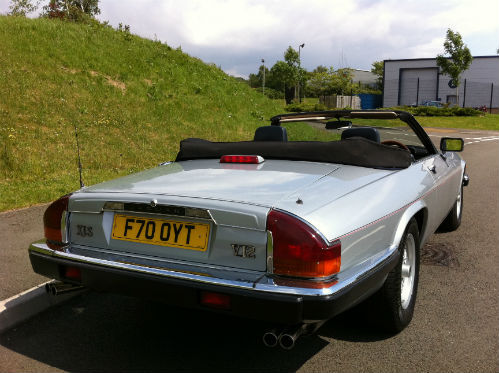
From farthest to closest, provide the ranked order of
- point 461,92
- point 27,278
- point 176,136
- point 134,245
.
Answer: point 461,92, point 176,136, point 27,278, point 134,245

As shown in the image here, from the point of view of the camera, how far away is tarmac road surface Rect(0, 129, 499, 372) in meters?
2.74

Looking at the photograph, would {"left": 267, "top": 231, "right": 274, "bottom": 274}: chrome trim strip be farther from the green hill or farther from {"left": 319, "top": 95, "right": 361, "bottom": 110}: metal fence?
{"left": 319, "top": 95, "right": 361, "bottom": 110}: metal fence

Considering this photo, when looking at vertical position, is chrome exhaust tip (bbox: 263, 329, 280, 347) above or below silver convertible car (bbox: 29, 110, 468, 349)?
below

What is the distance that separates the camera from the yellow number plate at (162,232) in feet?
8.08

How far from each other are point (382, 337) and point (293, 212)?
127cm

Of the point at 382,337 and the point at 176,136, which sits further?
the point at 176,136

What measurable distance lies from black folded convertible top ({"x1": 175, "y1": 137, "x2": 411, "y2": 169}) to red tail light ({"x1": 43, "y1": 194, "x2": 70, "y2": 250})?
119 centimetres

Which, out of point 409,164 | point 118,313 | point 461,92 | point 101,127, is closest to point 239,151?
point 409,164

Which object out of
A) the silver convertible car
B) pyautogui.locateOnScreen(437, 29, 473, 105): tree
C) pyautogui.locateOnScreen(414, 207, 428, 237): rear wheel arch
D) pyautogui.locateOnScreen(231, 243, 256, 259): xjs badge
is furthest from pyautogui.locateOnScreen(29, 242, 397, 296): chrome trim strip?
pyautogui.locateOnScreen(437, 29, 473, 105): tree

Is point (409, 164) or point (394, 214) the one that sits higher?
point (409, 164)

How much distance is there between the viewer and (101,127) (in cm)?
1184

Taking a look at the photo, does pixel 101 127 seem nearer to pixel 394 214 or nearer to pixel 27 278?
pixel 27 278

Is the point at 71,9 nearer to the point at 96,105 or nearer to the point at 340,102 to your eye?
the point at 96,105

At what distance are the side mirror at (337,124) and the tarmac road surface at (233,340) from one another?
148 cm
